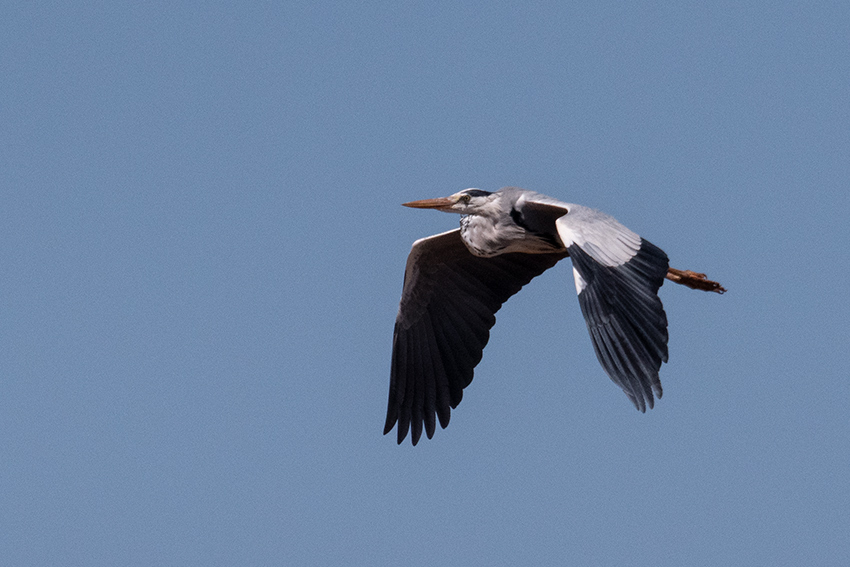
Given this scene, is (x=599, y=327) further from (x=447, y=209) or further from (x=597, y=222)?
(x=447, y=209)

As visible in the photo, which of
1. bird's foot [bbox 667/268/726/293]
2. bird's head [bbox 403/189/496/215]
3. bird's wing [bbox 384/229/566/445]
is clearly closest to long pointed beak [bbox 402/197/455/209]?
bird's head [bbox 403/189/496/215]

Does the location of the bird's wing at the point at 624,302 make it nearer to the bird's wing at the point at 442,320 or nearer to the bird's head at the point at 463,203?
the bird's head at the point at 463,203

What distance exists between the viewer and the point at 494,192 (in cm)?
980

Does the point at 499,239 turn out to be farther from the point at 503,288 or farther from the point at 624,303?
the point at 624,303

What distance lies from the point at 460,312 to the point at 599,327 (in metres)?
3.68

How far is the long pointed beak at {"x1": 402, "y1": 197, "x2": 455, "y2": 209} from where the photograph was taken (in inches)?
396

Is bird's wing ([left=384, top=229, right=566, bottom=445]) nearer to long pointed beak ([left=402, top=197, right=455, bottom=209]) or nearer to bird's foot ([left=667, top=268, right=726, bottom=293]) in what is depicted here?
long pointed beak ([left=402, top=197, right=455, bottom=209])

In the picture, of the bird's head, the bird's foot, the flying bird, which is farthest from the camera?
the bird's foot

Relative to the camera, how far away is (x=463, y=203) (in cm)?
991

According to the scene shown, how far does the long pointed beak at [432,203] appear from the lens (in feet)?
33.0

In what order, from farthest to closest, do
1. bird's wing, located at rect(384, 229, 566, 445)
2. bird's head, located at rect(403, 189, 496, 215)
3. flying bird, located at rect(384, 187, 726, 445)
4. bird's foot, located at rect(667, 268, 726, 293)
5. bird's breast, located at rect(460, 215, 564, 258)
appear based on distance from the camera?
1. bird's wing, located at rect(384, 229, 566, 445)
2. bird's foot, located at rect(667, 268, 726, 293)
3. bird's head, located at rect(403, 189, 496, 215)
4. bird's breast, located at rect(460, 215, 564, 258)
5. flying bird, located at rect(384, 187, 726, 445)

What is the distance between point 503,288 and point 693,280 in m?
1.79

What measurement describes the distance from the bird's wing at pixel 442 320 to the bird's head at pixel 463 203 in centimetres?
44

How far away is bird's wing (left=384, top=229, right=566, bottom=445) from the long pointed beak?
0.43m
